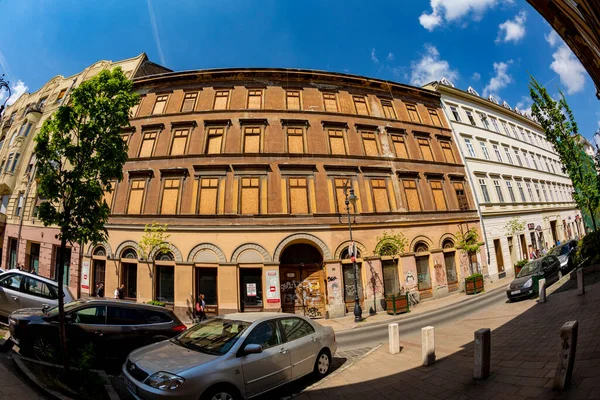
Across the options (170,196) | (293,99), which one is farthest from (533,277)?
(170,196)

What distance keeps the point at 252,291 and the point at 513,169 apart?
1257 inches

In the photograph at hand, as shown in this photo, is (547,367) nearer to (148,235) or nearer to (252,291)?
(252,291)

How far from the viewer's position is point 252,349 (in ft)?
15.4

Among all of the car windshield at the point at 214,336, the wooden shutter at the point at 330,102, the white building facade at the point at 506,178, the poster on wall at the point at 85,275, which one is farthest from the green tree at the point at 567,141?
the poster on wall at the point at 85,275

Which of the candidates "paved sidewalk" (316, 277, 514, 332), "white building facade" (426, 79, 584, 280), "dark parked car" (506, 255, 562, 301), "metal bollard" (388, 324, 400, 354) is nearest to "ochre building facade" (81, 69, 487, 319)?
"paved sidewalk" (316, 277, 514, 332)

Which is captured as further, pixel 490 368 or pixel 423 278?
pixel 423 278

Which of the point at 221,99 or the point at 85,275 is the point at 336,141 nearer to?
the point at 221,99

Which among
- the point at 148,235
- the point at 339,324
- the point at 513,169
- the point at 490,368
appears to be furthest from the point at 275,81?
the point at 513,169

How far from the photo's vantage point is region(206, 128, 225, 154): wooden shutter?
18.8 metres

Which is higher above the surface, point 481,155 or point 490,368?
point 481,155

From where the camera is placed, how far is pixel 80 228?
6.11 meters

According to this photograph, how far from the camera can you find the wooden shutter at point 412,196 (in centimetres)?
2029

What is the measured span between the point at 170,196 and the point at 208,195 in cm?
266

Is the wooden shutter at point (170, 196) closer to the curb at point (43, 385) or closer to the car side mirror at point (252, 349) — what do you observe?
the curb at point (43, 385)
